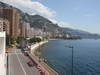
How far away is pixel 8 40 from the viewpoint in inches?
3971

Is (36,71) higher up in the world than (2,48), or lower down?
lower down

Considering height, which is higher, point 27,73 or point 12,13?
point 12,13

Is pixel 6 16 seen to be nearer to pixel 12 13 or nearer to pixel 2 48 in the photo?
pixel 12 13

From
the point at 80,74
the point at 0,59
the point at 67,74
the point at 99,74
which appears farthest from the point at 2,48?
the point at 99,74

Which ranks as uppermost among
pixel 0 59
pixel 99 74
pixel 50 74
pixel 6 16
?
pixel 6 16

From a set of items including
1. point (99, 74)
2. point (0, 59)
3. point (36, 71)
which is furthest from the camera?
point (99, 74)

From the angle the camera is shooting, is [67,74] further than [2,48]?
Yes

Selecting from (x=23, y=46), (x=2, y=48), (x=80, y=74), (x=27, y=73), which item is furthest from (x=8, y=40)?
(x=2, y=48)

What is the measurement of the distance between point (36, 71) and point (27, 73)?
221cm

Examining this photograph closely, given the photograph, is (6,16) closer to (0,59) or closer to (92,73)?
(92,73)

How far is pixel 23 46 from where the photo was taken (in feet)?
306

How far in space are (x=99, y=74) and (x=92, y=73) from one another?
174 centimetres

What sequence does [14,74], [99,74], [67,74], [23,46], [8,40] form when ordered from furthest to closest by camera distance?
[8,40] → [23,46] → [99,74] → [67,74] → [14,74]

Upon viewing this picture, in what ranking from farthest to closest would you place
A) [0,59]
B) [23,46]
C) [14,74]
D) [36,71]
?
[23,46]
[36,71]
[14,74]
[0,59]
